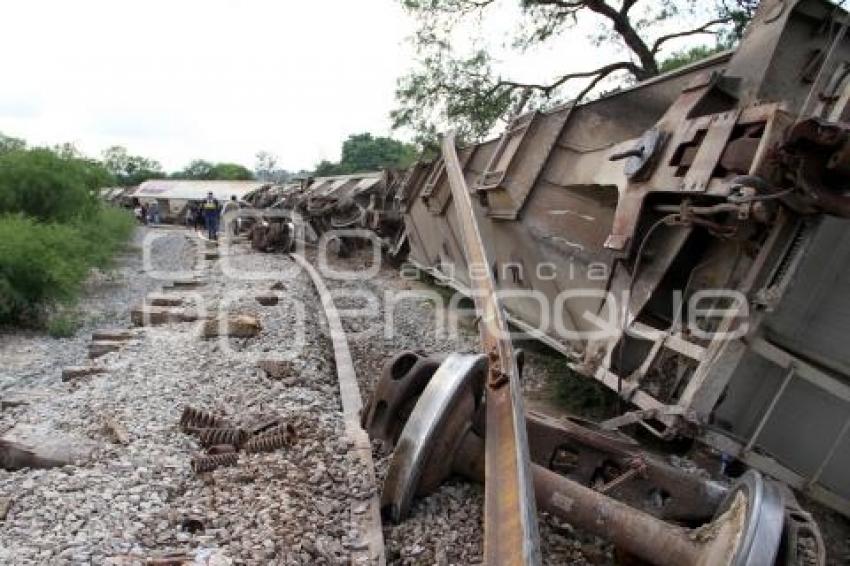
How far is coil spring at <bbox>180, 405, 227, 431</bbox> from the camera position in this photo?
4199mm

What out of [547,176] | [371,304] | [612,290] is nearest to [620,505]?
[612,290]

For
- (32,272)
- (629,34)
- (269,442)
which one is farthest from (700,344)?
(629,34)

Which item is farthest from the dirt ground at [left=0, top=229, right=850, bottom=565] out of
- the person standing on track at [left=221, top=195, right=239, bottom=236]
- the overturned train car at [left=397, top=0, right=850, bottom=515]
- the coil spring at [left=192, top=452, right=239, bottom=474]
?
the person standing on track at [left=221, top=195, right=239, bottom=236]

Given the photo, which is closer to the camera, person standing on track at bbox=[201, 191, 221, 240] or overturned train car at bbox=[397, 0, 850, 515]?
overturned train car at bbox=[397, 0, 850, 515]

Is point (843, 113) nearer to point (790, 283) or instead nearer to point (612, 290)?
point (790, 283)

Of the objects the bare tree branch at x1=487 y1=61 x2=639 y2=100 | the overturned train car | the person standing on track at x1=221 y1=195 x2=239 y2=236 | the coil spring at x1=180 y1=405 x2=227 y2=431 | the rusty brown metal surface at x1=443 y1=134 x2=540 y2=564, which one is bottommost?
the person standing on track at x1=221 y1=195 x2=239 y2=236

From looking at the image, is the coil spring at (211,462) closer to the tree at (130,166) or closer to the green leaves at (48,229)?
the green leaves at (48,229)

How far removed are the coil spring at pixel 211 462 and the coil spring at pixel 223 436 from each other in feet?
A: 0.85

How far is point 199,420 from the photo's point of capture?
4227 mm

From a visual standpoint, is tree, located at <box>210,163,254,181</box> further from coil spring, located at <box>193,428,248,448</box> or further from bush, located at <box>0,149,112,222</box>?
coil spring, located at <box>193,428,248,448</box>

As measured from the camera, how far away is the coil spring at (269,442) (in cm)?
374

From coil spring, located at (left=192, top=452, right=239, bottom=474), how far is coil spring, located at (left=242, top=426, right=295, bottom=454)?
126mm

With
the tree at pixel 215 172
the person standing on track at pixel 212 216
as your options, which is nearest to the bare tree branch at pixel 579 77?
the person standing on track at pixel 212 216

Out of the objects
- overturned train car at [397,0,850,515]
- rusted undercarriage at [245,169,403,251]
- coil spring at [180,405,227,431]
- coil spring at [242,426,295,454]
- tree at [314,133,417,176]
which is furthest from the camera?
tree at [314,133,417,176]
